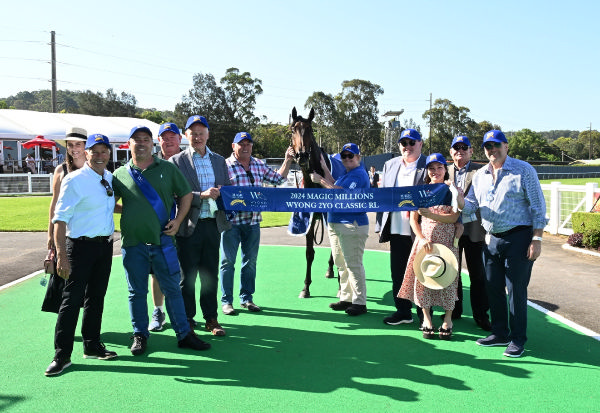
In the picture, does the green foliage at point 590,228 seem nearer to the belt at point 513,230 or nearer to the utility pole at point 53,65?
the belt at point 513,230

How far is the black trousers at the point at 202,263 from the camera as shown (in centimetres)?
491

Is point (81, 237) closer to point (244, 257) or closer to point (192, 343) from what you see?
point (192, 343)

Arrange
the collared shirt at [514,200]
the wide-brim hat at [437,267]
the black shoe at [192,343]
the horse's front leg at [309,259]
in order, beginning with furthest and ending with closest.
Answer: the horse's front leg at [309,259], the wide-brim hat at [437,267], the black shoe at [192,343], the collared shirt at [514,200]

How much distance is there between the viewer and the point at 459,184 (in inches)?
208

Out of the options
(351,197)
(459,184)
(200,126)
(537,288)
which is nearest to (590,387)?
(459,184)

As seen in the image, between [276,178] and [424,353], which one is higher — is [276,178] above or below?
above

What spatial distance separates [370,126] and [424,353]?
212ft

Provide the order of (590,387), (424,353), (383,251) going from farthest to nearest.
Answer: (383,251)
(424,353)
(590,387)

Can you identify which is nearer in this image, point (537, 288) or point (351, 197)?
point (351, 197)

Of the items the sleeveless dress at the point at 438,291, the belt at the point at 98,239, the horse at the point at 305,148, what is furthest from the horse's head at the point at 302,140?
the belt at the point at 98,239

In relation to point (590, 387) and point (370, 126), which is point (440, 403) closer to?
point (590, 387)

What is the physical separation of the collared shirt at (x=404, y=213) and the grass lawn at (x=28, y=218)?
9.59 meters

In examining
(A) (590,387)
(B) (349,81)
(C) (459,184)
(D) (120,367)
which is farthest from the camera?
(B) (349,81)

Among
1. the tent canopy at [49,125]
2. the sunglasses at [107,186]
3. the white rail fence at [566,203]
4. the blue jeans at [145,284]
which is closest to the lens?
the sunglasses at [107,186]
